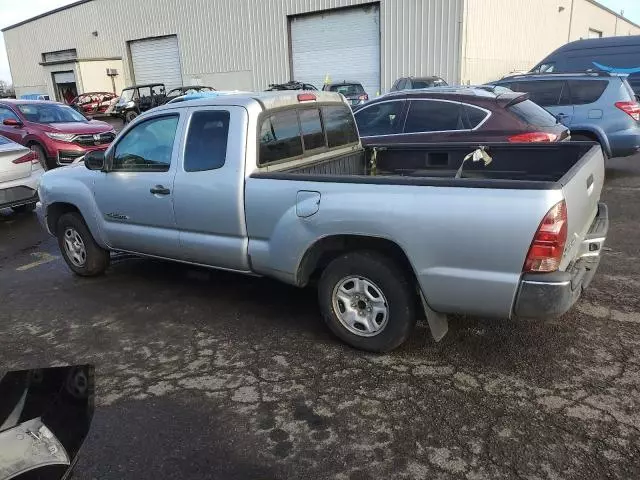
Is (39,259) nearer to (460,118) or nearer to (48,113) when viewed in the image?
(460,118)

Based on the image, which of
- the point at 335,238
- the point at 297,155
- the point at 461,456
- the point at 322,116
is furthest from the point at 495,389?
the point at 322,116

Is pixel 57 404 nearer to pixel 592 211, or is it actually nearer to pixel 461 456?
pixel 461 456

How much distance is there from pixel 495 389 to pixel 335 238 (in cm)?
137

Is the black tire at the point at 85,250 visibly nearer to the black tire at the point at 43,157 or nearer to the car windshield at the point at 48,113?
the black tire at the point at 43,157

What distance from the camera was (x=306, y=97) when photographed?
455cm

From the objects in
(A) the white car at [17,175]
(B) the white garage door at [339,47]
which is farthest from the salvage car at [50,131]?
(B) the white garage door at [339,47]

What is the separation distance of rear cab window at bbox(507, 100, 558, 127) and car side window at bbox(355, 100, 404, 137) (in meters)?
1.45

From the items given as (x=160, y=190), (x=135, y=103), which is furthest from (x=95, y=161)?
(x=135, y=103)

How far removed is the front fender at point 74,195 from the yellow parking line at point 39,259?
107cm

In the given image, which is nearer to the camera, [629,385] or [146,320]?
[629,385]

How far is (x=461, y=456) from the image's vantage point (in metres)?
2.70

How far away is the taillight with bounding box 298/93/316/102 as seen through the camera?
14.7 feet

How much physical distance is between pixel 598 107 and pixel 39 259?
27.7 ft

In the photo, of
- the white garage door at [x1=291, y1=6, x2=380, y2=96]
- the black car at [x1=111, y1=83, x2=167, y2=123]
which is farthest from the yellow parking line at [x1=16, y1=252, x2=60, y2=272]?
the white garage door at [x1=291, y1=6, x2=380, y2=96]
